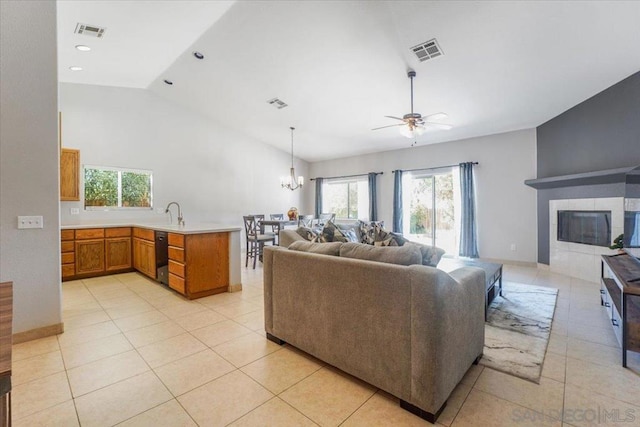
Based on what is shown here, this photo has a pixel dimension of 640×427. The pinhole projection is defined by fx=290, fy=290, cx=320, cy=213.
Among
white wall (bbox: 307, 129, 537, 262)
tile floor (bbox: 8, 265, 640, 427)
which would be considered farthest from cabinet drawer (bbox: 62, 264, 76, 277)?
white wall (bbox: 307, 129, 537, 262)

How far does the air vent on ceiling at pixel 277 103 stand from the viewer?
5.78 meters

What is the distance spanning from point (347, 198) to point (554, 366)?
6.94 metres

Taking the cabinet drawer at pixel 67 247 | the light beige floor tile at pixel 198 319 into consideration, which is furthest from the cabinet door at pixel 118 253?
the light beige floor tile at pixel 198 319

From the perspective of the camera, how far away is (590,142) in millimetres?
4652

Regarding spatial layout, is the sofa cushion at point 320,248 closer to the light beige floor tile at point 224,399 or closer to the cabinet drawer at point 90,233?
the light beige floor tile at point 224,399

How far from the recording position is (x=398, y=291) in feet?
5.76

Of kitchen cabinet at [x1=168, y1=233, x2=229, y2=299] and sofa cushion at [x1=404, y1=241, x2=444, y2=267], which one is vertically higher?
sofa cushion at [x1=404, y1=241, x2=444, y2=267]

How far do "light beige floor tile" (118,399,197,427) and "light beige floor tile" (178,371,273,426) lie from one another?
0.13 ft

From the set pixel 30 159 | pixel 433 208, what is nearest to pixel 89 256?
pixel 30 159

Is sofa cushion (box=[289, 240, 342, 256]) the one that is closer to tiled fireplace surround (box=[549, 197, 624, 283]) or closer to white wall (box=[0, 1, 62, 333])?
white wall (box=[0, 1, 62, 333])

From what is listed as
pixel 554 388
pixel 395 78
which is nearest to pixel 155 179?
pixel 395 78

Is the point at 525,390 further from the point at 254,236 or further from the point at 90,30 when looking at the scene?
the point at 90,30

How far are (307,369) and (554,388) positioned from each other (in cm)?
172

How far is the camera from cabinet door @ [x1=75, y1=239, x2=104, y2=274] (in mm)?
4914
